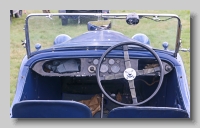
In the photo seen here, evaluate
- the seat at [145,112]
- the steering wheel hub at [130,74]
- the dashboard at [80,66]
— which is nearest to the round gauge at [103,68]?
the dashboard at [80,66]

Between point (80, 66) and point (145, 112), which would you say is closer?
point (145, 112)

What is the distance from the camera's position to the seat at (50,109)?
2.62m

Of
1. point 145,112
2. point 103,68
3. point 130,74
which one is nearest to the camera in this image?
point 145,112

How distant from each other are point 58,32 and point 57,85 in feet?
1.76

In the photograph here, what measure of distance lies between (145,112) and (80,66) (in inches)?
35.8

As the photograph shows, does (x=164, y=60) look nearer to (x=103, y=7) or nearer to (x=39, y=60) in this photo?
(x=103, y=7)

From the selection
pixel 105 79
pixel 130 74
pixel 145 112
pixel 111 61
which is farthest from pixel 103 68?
pixel 145 112

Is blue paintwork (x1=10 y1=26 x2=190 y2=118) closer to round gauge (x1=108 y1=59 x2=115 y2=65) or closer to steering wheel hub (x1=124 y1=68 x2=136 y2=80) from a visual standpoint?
round gauge (x1=108 y1=59 x2=115 y2=65)

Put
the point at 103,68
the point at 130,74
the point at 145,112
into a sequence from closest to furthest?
1. the point at 145,112
2. the point at 130,74
3. the point at 103,68

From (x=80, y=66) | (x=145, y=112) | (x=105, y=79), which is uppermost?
(x=80, y=66)

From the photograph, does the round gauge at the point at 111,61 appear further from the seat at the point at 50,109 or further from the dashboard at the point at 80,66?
the seat at the point at 50,109

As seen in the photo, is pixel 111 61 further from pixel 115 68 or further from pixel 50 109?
pixel 50 109

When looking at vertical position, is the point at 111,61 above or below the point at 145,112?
above

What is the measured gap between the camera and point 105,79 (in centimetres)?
313
